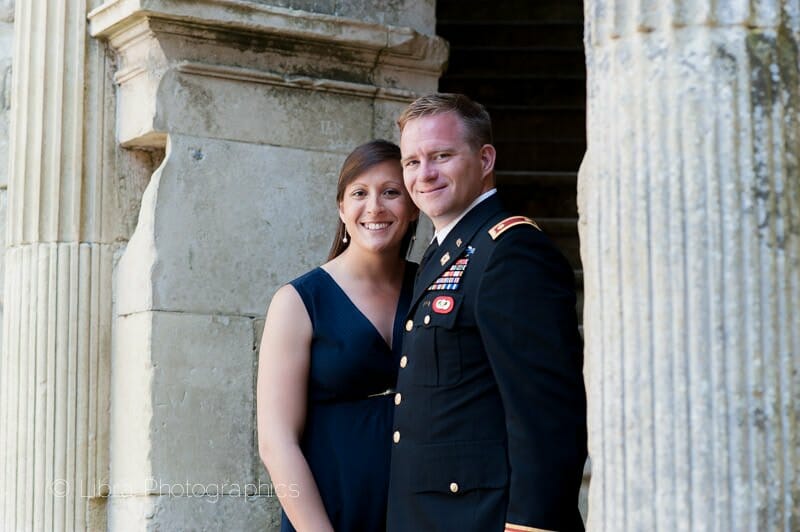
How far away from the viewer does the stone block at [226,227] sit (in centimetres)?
418

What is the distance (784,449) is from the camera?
2.07 m

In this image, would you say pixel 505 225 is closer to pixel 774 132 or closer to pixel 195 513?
pixel 774 132

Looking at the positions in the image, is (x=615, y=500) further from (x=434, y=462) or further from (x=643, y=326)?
(x=434, y=462)

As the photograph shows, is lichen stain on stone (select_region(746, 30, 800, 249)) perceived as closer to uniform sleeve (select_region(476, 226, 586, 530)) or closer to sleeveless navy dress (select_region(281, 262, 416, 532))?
uniform sleeve (select_region(476, 226, 586, 530))

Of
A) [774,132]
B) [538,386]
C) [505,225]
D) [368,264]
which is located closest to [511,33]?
[368,264]

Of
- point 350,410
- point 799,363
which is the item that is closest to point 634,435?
point 799,363

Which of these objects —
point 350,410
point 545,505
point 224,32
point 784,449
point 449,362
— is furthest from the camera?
point 224,32

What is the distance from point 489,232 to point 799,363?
3.20ft

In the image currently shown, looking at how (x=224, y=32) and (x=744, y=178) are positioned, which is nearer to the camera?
(x=744, y=178)

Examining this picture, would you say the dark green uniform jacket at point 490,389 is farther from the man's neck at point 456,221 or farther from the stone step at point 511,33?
the stone step at point 511,33

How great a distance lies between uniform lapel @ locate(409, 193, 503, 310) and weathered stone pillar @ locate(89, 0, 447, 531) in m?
1.29

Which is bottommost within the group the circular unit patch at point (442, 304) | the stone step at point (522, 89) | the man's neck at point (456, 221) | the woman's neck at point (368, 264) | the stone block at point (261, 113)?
the circular unit patch at point (442, 304)

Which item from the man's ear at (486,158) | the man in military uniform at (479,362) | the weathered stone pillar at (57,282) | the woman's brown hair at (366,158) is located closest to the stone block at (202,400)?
the weathered stone pillar at (57,282)

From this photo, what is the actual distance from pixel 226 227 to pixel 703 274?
2393 millimetres
